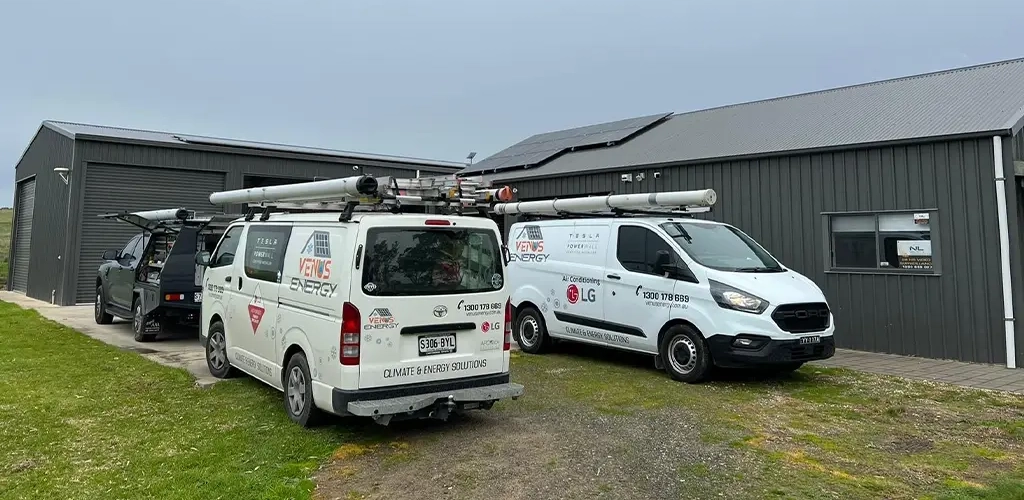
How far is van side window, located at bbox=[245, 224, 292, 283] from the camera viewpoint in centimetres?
621

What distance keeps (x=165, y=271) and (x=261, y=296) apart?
4767 mm

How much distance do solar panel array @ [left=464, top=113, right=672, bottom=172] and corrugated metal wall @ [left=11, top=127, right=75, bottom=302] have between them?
10764 mm

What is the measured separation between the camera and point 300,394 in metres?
5.73

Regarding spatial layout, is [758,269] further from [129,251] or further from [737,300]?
[129,251]

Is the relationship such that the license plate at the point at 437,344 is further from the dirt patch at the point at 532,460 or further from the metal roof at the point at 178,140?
the metal roof at the point at 178,140

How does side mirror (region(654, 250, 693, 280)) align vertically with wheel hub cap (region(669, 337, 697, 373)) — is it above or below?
above

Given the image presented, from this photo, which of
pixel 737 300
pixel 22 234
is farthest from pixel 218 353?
pixel 22 234

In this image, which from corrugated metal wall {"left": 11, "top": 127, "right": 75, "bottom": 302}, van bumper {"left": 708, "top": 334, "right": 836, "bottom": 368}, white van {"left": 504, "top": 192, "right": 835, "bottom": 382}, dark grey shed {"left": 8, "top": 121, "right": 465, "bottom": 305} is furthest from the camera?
corrugated metal wall {"left": 11, "top": 127, "right": 75, "bottom": 302}

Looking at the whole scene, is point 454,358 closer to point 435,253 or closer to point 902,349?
point 435,253

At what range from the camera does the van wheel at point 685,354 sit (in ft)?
25.0

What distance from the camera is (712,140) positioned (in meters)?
13.4

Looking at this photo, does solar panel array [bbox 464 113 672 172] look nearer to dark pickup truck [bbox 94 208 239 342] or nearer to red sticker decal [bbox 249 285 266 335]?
dark pickup truck [bbox 94 208 239 342]

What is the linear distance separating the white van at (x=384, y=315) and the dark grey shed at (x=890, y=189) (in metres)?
Answer: 7.20

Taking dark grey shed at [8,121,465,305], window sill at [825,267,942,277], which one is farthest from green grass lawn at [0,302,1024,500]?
dark grey shed at [8,121,465,305]
